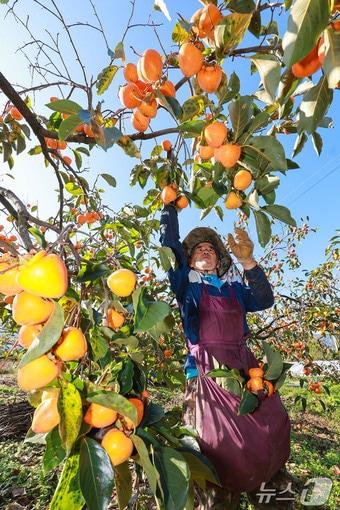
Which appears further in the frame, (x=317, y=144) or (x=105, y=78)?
(x=105, y=78)

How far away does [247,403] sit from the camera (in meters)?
1.41

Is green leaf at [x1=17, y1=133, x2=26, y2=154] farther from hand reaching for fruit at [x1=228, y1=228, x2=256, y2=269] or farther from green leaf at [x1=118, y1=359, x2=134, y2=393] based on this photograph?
green leaf at [x1=118, y1=359, x2=134, y2=393]

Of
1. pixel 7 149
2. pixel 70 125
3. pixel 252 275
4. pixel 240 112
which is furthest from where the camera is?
pixel 7 149

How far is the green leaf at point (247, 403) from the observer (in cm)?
139

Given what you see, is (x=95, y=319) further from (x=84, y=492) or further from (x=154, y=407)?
(x=84, y=492)

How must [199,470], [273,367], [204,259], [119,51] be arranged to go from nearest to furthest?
[199,470], [119,51], [273,367], [204,259]

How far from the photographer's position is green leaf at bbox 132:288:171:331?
0.85 meters

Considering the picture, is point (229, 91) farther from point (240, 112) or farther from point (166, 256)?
point (166, 256)

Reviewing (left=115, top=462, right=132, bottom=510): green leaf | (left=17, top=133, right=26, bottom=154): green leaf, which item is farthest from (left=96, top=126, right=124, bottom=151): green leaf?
(left=17, top=133, right=26, bottom=154): green leaf

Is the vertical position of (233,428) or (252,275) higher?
(252,275)

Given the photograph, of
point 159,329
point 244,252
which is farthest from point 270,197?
point 159,329

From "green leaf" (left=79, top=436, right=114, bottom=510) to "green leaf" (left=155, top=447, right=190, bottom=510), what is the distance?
0.52 ft

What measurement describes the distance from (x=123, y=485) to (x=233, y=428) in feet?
2.41

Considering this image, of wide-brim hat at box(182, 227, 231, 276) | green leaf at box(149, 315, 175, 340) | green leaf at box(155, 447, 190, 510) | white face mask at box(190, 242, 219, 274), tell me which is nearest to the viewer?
green leaf at box(155, 447, 190, 510)
